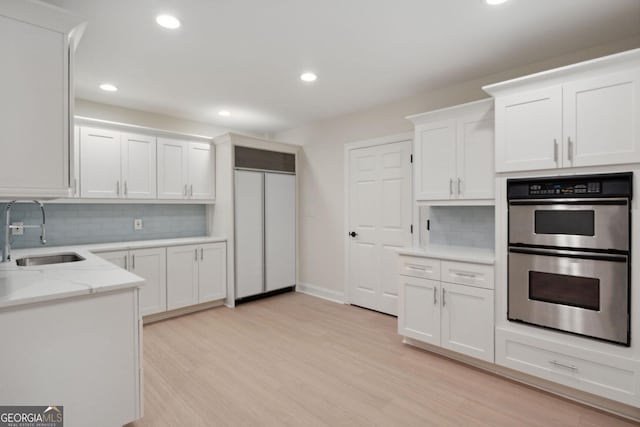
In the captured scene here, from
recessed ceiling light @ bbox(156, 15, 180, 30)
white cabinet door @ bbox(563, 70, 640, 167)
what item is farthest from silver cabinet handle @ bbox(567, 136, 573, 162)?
recessed ceiling light @ bbox(156, 15, 180, 30)

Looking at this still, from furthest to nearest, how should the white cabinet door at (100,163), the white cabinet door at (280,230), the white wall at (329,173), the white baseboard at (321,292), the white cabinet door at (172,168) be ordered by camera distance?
the white cabinet door at (280,230), the white baseboard at (321,292), the white cabinet door at (172,168), the white wall at (329,173), the white cabinet door at (100,163)

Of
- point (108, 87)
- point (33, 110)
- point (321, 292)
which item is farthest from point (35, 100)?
point (321, 292)

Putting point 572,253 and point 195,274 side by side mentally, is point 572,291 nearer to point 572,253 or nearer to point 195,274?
point 572,253

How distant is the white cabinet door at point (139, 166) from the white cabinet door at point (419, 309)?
123 inches

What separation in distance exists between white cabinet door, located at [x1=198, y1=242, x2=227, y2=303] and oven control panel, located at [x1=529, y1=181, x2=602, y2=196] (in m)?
3.47

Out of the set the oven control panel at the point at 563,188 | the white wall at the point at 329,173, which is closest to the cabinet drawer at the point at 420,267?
the oven control panel at the point at 563,188

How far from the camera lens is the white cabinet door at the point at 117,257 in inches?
131

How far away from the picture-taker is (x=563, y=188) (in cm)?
223

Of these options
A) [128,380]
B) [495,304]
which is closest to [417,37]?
[495,304]

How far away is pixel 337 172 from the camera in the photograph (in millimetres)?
4527

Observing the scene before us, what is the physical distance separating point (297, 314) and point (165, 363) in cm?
163

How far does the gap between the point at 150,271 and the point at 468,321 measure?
129 inches

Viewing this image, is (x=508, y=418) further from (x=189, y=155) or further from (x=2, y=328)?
(x=189, y=155)

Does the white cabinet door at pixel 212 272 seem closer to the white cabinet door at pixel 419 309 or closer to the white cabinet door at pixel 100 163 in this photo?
the white cabinet door at pixel 100 163
